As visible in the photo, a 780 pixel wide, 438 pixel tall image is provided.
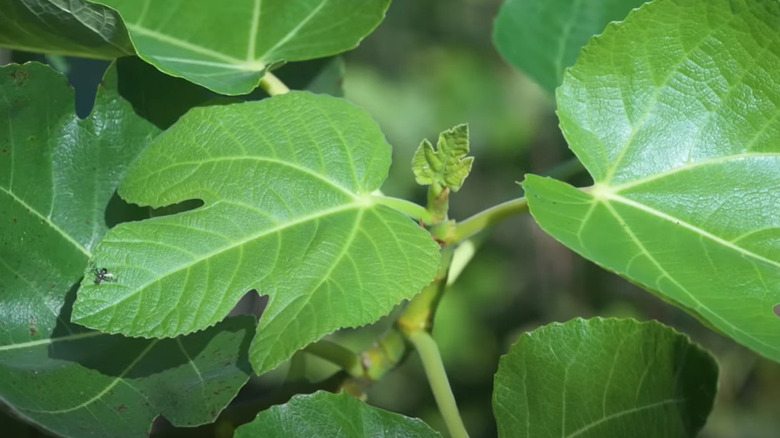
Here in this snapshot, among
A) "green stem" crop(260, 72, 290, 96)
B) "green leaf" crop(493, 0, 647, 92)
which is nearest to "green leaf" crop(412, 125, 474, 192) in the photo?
"green stem" crop(260, 72, 290, 96)

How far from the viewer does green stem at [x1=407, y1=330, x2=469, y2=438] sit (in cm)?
53

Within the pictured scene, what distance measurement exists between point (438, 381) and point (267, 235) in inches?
5.8

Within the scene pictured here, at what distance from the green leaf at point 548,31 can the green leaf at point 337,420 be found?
429mm

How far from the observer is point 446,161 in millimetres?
537

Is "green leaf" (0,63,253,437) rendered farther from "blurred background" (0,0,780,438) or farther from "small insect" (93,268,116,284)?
"blurred background" (0,0,780,438)

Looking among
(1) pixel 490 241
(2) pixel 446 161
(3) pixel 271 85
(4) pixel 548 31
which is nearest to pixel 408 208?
(2) pixel 446 161

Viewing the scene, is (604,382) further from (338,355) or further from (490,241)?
(490,241)

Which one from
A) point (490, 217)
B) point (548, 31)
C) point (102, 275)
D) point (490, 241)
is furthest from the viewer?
point (490, 241)

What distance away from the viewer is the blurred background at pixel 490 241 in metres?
2.26

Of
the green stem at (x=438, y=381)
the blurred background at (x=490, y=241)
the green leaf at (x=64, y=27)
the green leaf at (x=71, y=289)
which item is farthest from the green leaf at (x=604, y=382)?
the blurred background at (x=490, y=241)

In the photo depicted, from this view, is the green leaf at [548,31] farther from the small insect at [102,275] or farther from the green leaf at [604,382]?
the small insect at [102,275]

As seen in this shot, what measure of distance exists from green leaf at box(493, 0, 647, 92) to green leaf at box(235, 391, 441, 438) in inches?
16.9

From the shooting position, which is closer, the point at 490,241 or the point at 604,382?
the point at 604,382

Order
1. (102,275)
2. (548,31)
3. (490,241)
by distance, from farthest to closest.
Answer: (490,241) < (548,31) < (102,275)
